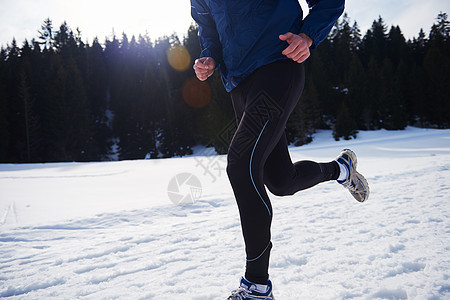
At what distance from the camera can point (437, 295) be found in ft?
3.65

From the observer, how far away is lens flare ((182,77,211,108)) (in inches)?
1110

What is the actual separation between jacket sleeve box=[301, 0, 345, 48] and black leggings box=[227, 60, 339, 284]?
14 centimetres

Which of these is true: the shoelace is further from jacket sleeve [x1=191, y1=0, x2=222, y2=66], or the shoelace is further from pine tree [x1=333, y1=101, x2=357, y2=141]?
pine tree [x1=333, y1=101, x2=357, y2=141]

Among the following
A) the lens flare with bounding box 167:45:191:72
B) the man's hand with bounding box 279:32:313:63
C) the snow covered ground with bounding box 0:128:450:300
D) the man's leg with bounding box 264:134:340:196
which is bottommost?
the snow covered ground with bounding box 0:128:450:300

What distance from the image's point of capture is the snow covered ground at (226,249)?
1.29m

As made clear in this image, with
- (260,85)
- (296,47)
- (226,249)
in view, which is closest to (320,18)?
(296,47)

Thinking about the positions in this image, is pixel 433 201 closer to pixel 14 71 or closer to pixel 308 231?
pixel 308 231

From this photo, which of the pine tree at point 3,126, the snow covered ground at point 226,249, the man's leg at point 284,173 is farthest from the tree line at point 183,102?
the man's leg at point 284,173

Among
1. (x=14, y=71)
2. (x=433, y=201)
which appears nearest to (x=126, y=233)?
(x=433, y=201)

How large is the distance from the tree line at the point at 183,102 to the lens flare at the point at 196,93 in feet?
0.36

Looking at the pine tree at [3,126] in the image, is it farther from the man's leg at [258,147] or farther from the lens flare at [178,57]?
the man's leg at [258,147]

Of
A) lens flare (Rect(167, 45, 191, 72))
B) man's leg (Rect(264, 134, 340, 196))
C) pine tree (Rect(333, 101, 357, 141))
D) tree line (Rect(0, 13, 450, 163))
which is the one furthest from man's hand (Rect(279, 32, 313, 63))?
lens flare (Rect(167, 45, 191, 72))

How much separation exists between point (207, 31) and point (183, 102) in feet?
92.3

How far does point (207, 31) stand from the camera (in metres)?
1.53
